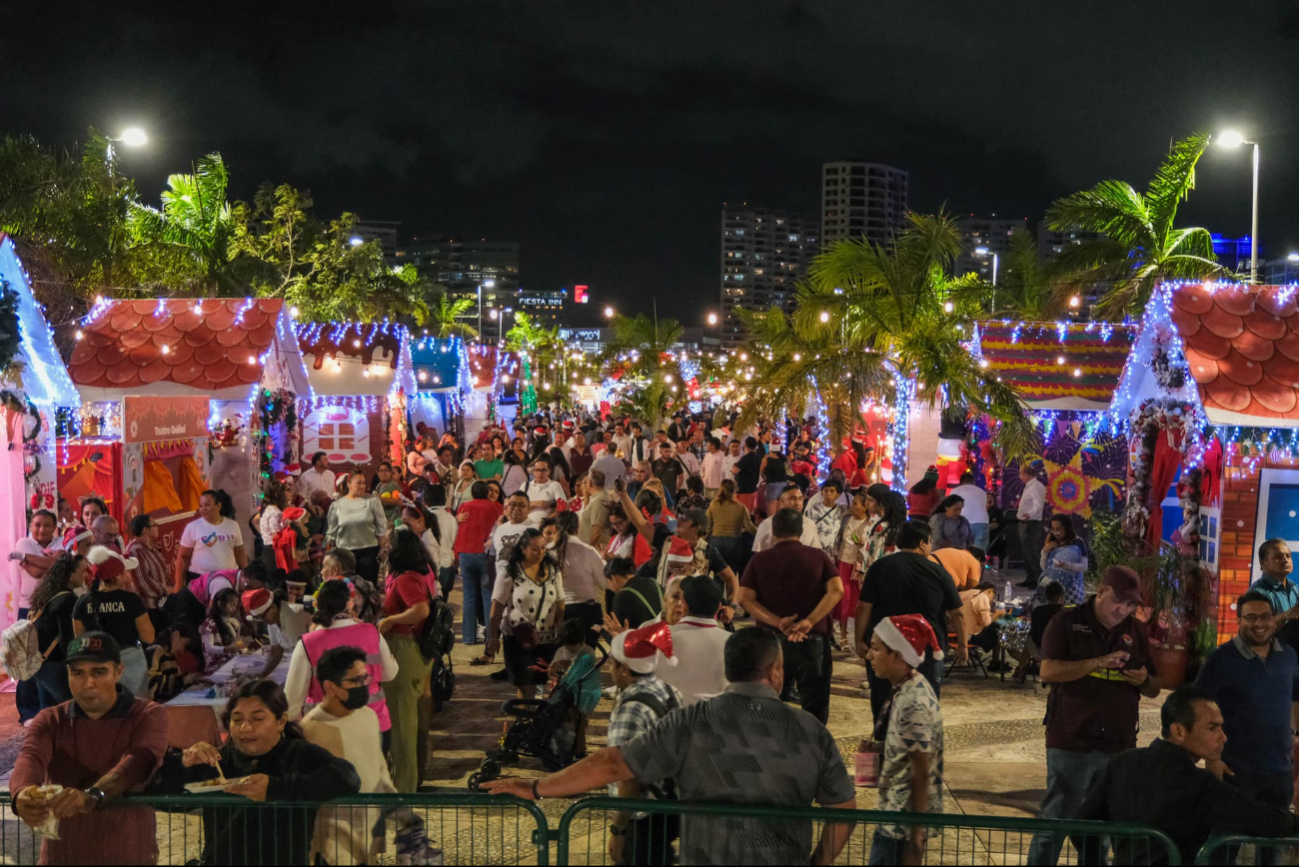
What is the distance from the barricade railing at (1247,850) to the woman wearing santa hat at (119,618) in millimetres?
5597

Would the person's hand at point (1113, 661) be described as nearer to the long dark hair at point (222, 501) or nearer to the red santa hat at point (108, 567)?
the red santa hat at point (108, 567)

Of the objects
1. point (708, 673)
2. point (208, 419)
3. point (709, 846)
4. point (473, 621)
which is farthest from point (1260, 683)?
point (208, 419)

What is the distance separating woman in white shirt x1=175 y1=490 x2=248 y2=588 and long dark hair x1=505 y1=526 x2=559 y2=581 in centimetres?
274

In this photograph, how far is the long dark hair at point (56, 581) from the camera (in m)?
6.94

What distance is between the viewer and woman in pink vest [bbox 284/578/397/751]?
5.34 metres

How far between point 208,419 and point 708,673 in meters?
10.9

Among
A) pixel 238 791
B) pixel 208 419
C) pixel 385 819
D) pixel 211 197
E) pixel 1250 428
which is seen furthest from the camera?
pixel 211 197

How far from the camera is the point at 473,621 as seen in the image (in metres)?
11.0

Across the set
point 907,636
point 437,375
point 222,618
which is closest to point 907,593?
point 907,636

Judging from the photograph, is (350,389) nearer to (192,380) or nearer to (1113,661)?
(192,380)

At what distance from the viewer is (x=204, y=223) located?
29.2m

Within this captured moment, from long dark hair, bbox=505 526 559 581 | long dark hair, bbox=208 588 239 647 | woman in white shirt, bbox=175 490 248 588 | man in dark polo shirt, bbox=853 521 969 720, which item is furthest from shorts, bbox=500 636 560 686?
woman in white shirt, bbox=175 490 248 588

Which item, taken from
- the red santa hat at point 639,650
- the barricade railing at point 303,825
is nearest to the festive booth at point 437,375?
the red santa hat at point 639,650

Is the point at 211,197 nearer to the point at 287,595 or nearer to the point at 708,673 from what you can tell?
the point at 287,595
